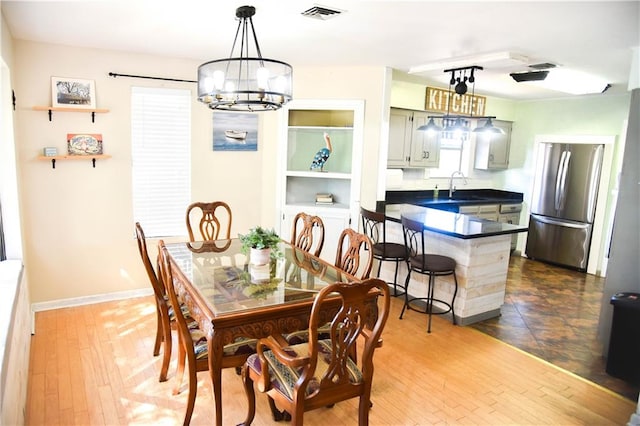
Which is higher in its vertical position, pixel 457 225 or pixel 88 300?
pixel 457 225

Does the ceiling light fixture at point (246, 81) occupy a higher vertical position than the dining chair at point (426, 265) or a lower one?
higher

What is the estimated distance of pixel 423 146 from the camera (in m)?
5.61

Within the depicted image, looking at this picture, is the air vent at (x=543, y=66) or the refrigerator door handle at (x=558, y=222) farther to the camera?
the refrigerator door handle at (x=558, y=222)

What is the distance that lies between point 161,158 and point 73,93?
0.92 m

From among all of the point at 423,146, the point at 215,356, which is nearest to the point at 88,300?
the point at 215,356

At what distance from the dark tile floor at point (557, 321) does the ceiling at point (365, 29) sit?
2370mm

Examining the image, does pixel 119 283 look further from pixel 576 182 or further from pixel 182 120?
pixel 576 182

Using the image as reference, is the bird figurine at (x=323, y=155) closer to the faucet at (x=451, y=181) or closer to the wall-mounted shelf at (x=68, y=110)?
the wall-mounted shelf at (x=68, y=110)

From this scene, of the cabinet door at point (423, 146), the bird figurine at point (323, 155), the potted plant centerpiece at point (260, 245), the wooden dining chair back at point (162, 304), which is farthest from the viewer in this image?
the cabinet door at point (423, 146)

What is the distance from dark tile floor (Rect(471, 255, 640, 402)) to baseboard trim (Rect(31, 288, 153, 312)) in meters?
3.30

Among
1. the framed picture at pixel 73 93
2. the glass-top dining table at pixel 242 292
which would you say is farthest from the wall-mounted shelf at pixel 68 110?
the glass-top dining table at pixel 242 292

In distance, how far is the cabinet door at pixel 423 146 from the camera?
548 cm

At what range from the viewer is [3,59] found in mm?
2816

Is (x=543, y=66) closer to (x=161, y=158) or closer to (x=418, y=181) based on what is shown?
(x=418, y=181)
